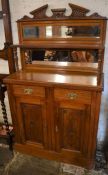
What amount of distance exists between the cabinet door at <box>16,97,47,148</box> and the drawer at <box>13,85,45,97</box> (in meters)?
0.07

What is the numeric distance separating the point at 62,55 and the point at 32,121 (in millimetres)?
788

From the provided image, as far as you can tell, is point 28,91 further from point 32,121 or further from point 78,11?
point 78,11

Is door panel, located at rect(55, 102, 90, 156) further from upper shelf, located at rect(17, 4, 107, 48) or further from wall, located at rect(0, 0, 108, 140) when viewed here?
upper shelf, located at rect(17, 4, 107, 48)

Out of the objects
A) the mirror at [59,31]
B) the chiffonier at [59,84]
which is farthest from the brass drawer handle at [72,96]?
the mirror at [59,31]

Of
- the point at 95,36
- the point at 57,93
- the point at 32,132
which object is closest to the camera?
the point at 57,93

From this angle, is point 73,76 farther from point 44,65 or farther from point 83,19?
point 83,19

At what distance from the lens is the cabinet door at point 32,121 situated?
5.73 feet

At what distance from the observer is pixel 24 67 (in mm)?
2041

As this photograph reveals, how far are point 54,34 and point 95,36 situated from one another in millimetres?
427

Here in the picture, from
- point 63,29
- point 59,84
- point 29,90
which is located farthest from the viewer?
point 63,29

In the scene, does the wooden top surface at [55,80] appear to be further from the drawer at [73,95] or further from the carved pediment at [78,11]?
the carved pediment at [78,11]

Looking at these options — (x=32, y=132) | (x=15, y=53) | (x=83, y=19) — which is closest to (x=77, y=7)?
(x=83, y=19)

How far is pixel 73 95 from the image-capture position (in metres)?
1.56

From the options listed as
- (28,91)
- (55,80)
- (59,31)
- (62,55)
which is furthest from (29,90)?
(59,31)
